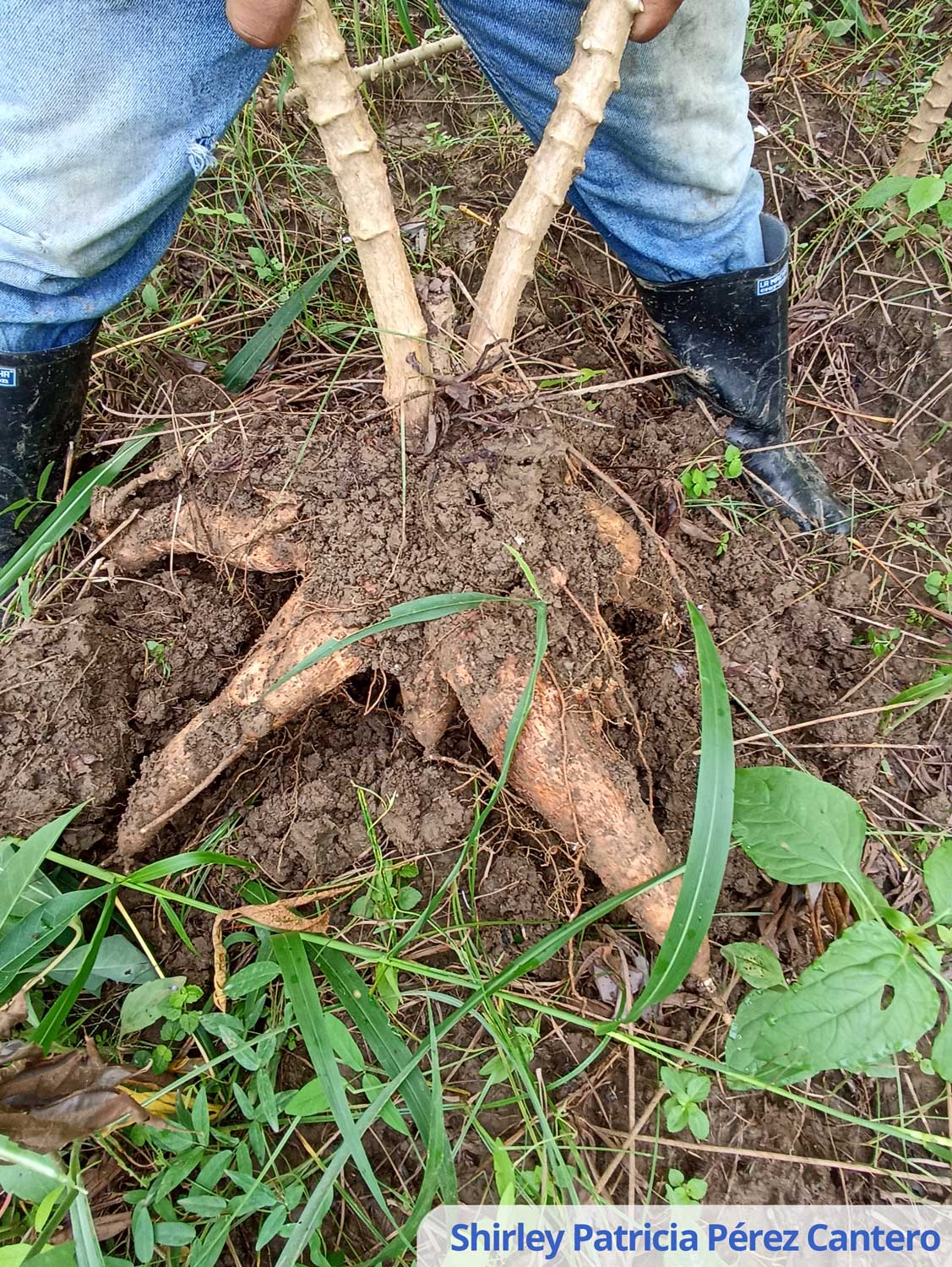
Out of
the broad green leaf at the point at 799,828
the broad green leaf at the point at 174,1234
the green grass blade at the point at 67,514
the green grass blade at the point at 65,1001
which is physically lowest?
the broad green leaf at the point at 174,1234

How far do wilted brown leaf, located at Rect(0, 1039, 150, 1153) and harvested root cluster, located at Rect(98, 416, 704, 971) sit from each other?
32cm

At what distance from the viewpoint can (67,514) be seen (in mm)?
1317

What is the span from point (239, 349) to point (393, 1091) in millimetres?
1364

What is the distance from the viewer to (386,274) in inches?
43.1

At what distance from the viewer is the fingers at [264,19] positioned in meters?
0.83

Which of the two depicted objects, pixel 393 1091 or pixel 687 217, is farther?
pixel 687 217

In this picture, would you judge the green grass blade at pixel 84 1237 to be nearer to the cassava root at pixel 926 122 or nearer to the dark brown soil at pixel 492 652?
the dark brown soil at pixel 492 652

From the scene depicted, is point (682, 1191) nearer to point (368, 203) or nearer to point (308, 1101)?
point (308, 1101)

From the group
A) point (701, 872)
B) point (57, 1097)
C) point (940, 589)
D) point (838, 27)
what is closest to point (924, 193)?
point (838, 27)

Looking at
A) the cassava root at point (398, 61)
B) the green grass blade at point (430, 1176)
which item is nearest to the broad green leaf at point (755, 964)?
the green grass blade at point (430, 1176)

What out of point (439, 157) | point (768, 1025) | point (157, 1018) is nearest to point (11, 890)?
point (157, 1018)

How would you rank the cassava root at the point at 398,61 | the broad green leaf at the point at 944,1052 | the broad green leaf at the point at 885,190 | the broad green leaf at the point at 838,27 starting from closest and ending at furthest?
1. the broad green leaf at the point at 944,1052
2. the broad green leaf at the point at 885,190
3. the cassava root at the point at 398,61
4. the broad green leaf at the point at 838,27

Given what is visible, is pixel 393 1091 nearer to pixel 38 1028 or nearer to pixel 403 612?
pixel 38 1028

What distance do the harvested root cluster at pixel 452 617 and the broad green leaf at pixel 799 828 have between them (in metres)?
0.18
